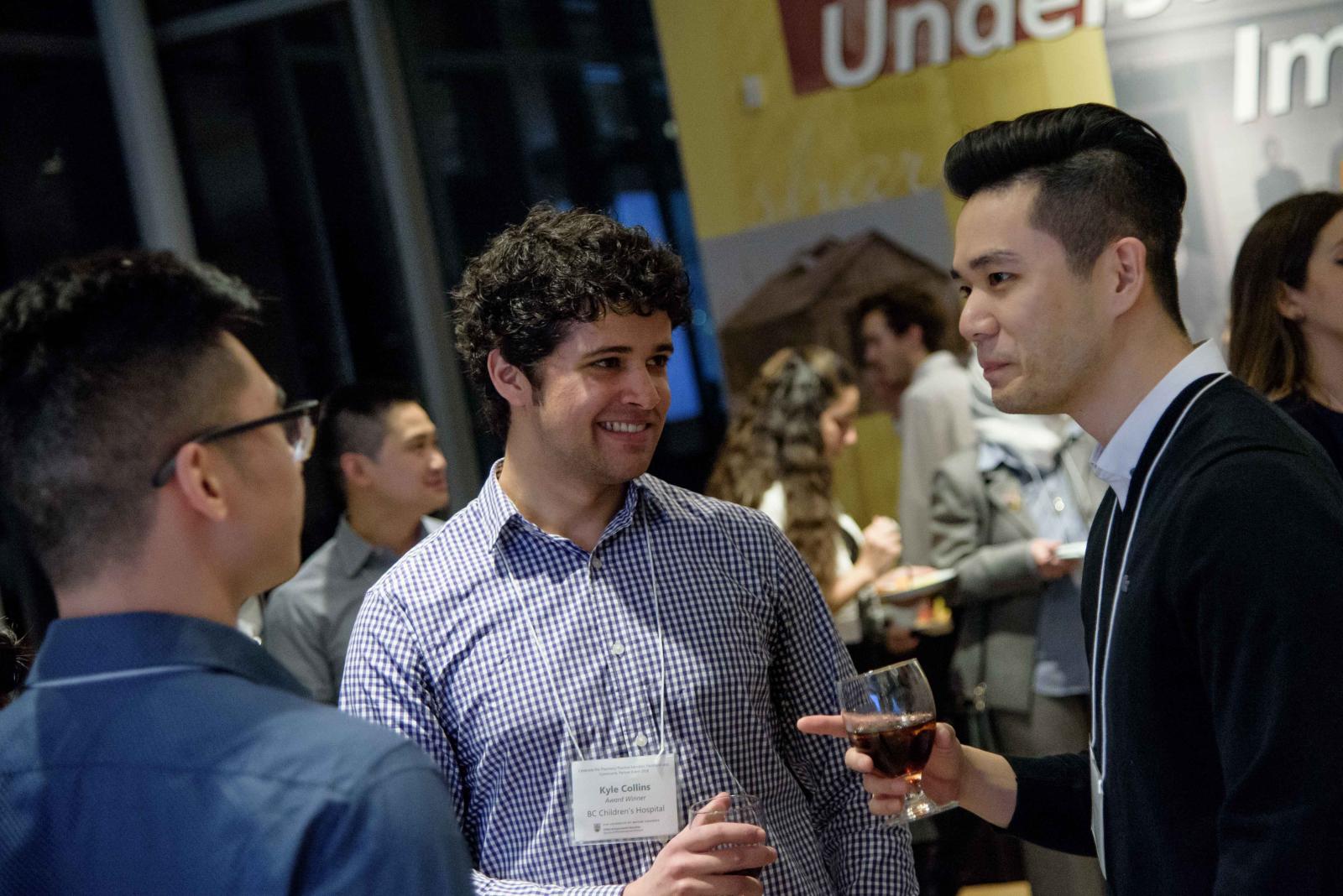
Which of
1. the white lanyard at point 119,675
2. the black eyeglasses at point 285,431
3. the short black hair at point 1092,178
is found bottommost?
the white lanyard at point 119,675

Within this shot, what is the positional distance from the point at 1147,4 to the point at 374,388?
9.50 feet

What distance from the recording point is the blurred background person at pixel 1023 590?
3.66 m

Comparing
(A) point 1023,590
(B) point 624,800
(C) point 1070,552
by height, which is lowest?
(A) point 1023,590

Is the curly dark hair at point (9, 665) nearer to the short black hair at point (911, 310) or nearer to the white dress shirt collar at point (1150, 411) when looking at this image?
the white dress shirt collar at point (1150, 411)

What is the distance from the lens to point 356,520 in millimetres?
4008

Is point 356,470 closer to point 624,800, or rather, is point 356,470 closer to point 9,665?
point 9,665

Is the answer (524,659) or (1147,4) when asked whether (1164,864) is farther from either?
(1147,4)

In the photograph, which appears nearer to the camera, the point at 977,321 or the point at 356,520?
the point at 977,321

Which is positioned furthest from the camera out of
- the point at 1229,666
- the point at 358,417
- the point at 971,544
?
the point at 358,417

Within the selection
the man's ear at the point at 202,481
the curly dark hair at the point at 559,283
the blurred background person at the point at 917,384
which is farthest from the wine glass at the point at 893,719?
the blurred background person at the point at 917,384

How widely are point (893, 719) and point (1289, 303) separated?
1.82 m

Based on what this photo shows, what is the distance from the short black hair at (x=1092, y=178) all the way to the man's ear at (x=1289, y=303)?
1.39m

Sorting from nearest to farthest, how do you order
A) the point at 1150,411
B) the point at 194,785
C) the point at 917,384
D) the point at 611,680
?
1. the point at 194,785
2. the point at 1150,411
3. the point at 611,680
4. the point at 917,384

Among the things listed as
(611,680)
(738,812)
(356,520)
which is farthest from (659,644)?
(356,520)
